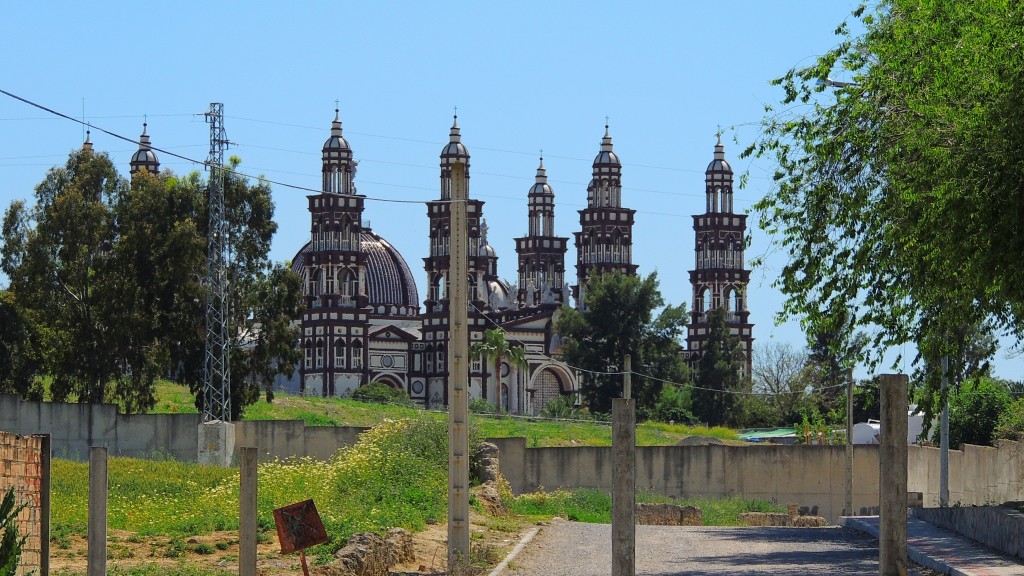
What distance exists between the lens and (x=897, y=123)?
17750mm

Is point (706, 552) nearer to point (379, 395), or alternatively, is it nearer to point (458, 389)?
point (458, 389)

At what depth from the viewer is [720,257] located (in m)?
102

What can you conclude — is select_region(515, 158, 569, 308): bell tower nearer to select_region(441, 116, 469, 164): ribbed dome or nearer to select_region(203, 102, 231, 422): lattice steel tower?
select_region(441, 116, 469, 164): ribbed dome

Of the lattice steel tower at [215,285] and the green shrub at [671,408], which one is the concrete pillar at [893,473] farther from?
the green shrub at [671,408]

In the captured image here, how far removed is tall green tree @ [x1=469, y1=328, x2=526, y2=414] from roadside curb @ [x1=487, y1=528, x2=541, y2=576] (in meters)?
65.2

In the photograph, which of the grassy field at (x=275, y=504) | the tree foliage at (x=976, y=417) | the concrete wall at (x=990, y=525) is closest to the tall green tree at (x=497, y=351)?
the tree foliage at (x=976, y=417)

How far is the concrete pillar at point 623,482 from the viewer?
12.2 metres

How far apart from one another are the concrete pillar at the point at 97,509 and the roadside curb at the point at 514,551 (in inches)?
247

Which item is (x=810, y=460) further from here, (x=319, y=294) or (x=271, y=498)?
(x=319, y=294)

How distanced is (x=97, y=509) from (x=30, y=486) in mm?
2228

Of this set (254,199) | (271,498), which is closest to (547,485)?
(254,199)

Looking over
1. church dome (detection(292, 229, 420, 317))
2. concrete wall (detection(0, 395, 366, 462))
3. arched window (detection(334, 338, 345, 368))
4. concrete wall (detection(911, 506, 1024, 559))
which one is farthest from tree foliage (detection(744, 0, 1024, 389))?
church dome (detection(292, 229, 420, 317))

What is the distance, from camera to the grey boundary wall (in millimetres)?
41875

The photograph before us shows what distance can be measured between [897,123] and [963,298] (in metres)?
2.02
